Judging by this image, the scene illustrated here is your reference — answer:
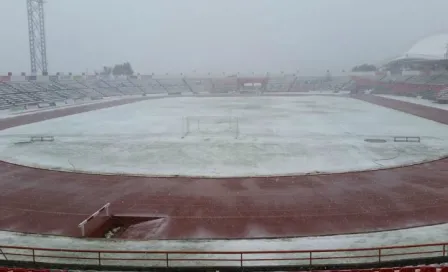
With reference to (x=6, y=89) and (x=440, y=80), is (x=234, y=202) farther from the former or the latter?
(x=440, y=80)

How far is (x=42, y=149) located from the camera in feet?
82.2

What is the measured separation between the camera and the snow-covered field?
66.8 ft

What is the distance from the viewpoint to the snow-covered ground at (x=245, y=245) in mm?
10320

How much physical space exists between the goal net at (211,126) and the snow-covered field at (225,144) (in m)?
0.08

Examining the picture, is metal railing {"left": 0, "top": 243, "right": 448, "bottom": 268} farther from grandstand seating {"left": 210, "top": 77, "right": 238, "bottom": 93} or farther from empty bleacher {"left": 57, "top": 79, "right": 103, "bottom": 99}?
grandstand seating {"left": 210, "top": 77, "right": 238, "bottom": 93}

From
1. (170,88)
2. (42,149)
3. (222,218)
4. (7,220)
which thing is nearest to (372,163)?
(222,218)

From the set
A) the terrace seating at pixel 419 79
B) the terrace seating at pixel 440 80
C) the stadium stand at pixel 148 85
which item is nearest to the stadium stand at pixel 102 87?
the stadium stand at pixel 148 85

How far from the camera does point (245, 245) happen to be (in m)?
11.4

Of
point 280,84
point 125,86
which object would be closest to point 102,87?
point 125,86

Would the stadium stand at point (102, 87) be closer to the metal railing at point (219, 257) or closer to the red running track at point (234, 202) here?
the red running track at point (234, 202)

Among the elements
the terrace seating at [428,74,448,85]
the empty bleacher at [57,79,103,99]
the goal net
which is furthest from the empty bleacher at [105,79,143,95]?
the terrace seating at [428,74,448,85]

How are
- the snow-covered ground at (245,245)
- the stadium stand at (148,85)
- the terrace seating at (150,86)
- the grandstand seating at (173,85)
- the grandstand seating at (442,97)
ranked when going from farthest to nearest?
the grandstand seating at (173,85)
the terrace seating at (150,86)
the stadium stand at (148,85)
the grandstand seating at (442,97)
the snow-covered ground at (245,245)

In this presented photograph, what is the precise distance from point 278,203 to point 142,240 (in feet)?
17.2

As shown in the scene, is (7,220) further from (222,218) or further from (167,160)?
(167,160)
